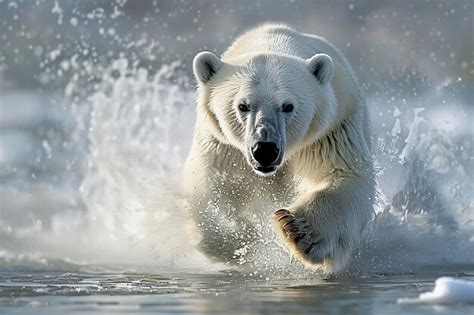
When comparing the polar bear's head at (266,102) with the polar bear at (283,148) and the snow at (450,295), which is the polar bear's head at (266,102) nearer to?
the polar bear at (283,148)

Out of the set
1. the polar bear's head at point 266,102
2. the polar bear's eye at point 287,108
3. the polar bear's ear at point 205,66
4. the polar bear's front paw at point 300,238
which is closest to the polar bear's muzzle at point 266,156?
the polar bear's head at point 266,102

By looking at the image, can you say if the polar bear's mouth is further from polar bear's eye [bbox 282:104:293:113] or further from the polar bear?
polar bear's eye [bbox 282:104:293:113]

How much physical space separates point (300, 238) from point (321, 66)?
45.5 inches

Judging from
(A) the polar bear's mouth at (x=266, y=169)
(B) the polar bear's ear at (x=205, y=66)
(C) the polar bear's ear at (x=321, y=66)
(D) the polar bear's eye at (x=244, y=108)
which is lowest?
(A) the polar bear's mouth at (x=266, y=169)

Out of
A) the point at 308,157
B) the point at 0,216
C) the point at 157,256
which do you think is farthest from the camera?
the point at 0,216

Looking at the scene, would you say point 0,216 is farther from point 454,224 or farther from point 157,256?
point 454,224

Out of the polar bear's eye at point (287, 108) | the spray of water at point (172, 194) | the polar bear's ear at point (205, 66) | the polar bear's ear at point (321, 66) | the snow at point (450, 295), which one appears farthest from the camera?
the spray of water at point (172, 194)

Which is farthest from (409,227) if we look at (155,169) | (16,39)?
(16,39)

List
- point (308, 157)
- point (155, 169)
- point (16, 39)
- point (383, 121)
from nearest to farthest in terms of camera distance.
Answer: point (308, 157), point (155, 169), point (383, 121), point (16, 39)

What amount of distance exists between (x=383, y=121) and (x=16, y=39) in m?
8.11

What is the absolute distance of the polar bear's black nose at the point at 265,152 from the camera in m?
7.70

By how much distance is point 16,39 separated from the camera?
19734 mm

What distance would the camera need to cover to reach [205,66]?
28.2 ft

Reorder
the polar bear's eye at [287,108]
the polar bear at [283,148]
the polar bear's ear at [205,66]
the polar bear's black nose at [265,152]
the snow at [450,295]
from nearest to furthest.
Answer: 1. the snow at [450,295]
2. the polar bear's black nose at [265,152]
3. the polar bear at [283,148]
4. the polar bear's eye at [287,108]
5. the polar bear's ear at [205,66]
